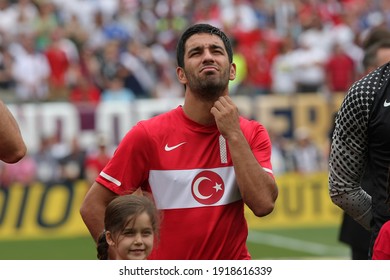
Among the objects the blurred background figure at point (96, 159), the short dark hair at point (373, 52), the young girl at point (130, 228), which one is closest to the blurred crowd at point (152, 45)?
the blurred background figure at point (96, 159)

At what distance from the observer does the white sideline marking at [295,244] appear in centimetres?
1652

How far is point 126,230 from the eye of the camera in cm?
522

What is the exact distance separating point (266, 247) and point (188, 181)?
37.0 feet

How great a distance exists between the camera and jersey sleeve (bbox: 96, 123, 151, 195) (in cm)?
583

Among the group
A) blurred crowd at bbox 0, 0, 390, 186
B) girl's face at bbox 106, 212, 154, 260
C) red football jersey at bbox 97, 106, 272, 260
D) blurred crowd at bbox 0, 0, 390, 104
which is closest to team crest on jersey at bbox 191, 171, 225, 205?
red football jersey at bbox 97, 106, 272, 260

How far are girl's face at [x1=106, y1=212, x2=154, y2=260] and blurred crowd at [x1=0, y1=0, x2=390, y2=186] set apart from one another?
1424cm

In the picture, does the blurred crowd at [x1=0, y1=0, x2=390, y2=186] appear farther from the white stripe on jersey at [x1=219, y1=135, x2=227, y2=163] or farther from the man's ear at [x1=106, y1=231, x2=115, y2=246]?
the man's ear at [x1=106, y1=231, x2=115, y2=246]

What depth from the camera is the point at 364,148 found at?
5484 millimetres

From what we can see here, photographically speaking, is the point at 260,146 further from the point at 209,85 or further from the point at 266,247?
the point at 266,247

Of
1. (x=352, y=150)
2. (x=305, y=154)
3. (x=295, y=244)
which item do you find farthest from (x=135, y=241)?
(x=305, y=154)

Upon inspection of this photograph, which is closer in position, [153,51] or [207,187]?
[207,187]

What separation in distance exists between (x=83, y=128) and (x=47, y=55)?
2712 mm
